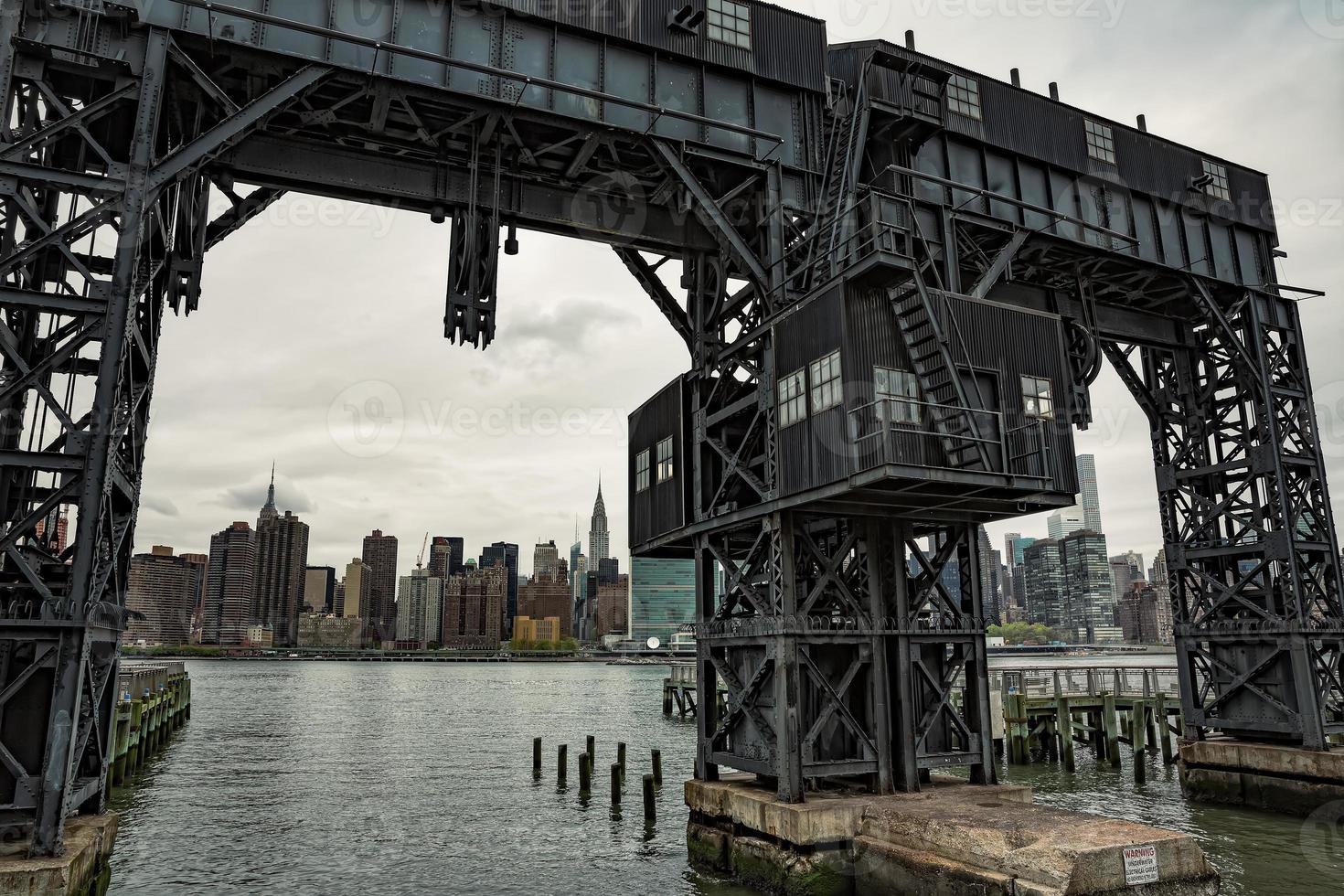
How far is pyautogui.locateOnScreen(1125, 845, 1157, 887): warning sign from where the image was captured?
12.4m

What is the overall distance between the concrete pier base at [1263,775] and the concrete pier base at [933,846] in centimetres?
1261

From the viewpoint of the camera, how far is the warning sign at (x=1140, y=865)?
12.4 metres

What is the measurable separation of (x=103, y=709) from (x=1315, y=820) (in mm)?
28944

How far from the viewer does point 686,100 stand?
2141 centimetres

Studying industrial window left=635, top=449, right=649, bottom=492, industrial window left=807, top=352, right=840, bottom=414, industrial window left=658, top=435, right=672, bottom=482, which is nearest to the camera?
industrial window left=807, top=352, right=840, bottom=414

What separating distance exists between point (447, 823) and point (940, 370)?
68.4ft

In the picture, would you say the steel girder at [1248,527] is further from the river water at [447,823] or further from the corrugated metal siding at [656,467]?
the corrugated metal siding at [656,467]

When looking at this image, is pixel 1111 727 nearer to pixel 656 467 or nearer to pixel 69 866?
pixel 656 467

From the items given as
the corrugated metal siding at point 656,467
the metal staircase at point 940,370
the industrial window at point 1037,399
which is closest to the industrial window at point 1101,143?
the industrial window at point 1037,399

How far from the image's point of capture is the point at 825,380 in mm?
17797

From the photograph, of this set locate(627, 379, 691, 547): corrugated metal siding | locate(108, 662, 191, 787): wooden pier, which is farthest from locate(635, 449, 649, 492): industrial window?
locate(108, 662, 191, 787): wooden pier

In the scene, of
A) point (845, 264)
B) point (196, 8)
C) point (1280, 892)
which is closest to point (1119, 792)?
point (1280, 892)

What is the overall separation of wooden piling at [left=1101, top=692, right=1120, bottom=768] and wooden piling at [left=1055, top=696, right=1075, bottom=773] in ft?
4.77

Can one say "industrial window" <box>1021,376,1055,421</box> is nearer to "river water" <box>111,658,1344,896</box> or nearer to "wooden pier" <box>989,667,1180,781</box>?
"river water" <box>111,658,1344,896</box>
